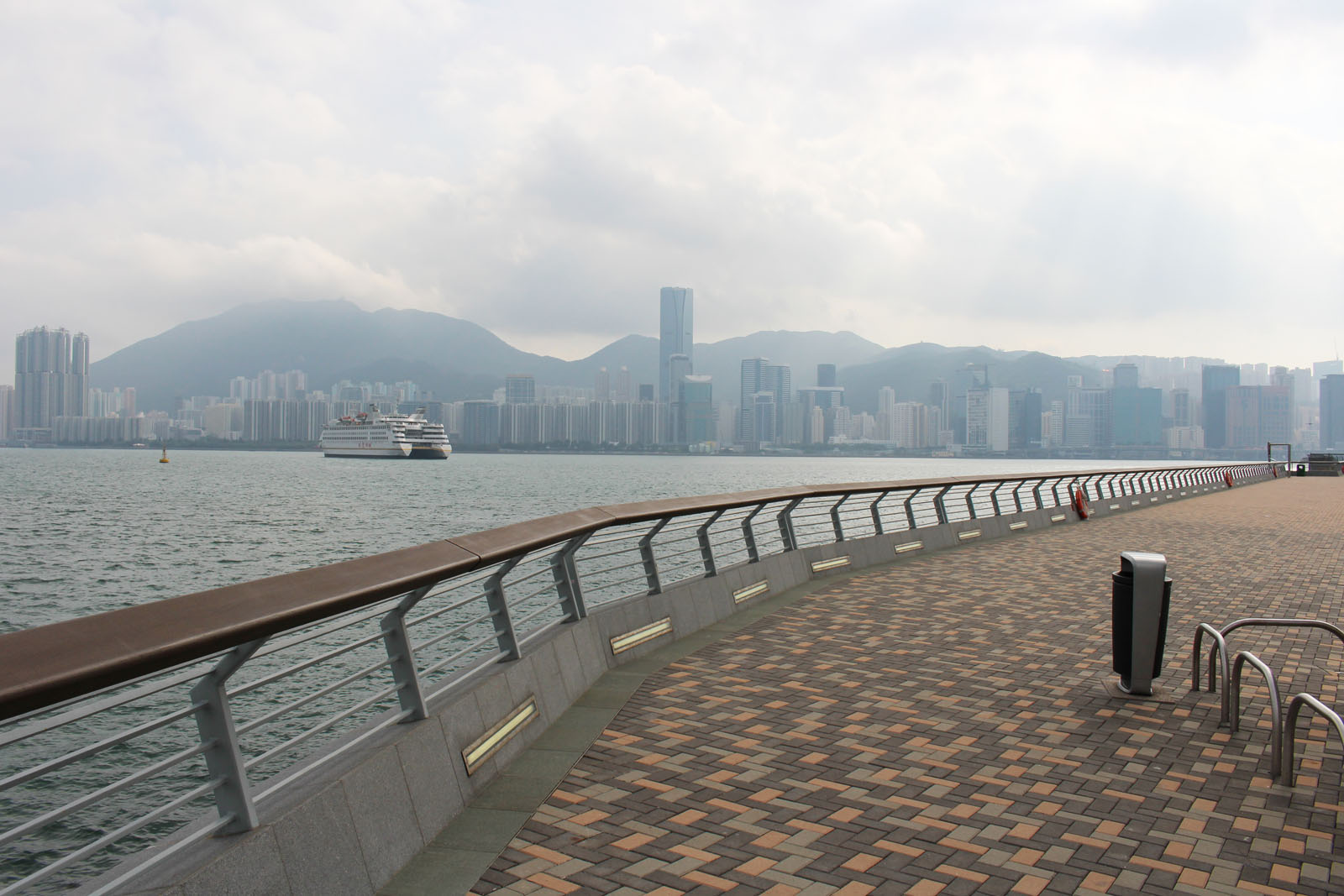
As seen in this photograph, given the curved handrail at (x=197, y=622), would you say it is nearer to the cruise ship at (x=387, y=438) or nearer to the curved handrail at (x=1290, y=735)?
the curved handrail at (x=1290, y=735)

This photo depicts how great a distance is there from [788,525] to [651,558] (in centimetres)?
462

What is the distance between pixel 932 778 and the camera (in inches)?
208

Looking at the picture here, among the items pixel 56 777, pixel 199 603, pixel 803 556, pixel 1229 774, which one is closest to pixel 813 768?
pixel 1229 774

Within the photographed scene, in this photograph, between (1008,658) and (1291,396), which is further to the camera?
(1291,396)

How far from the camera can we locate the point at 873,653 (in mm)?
8492

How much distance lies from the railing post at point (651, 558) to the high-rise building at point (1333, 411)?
18843 centimetres

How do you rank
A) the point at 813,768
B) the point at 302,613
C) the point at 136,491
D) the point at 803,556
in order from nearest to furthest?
the point at 302,613 → the point at 813,768 → the point at 803,556 → the point at 136,491

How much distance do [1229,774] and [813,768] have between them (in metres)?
2.30

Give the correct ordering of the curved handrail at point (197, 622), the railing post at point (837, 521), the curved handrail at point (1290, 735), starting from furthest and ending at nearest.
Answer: the railing post at point (837, 521)
the curved handrail at point (1290, 735)
the curved handrail at point (197, 622)

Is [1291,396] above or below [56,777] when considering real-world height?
above

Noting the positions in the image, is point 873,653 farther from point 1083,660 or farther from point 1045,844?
point 1045,844

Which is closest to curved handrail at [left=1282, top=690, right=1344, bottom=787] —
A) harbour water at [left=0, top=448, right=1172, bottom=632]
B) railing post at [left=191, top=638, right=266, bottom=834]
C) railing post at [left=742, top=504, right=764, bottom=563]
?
railing post at [left=191, top=638, right=266, bottom=834]

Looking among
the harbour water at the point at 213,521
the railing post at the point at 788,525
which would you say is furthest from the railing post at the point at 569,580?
the harbour water at the point at 213,521

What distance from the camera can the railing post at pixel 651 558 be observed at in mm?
8609
